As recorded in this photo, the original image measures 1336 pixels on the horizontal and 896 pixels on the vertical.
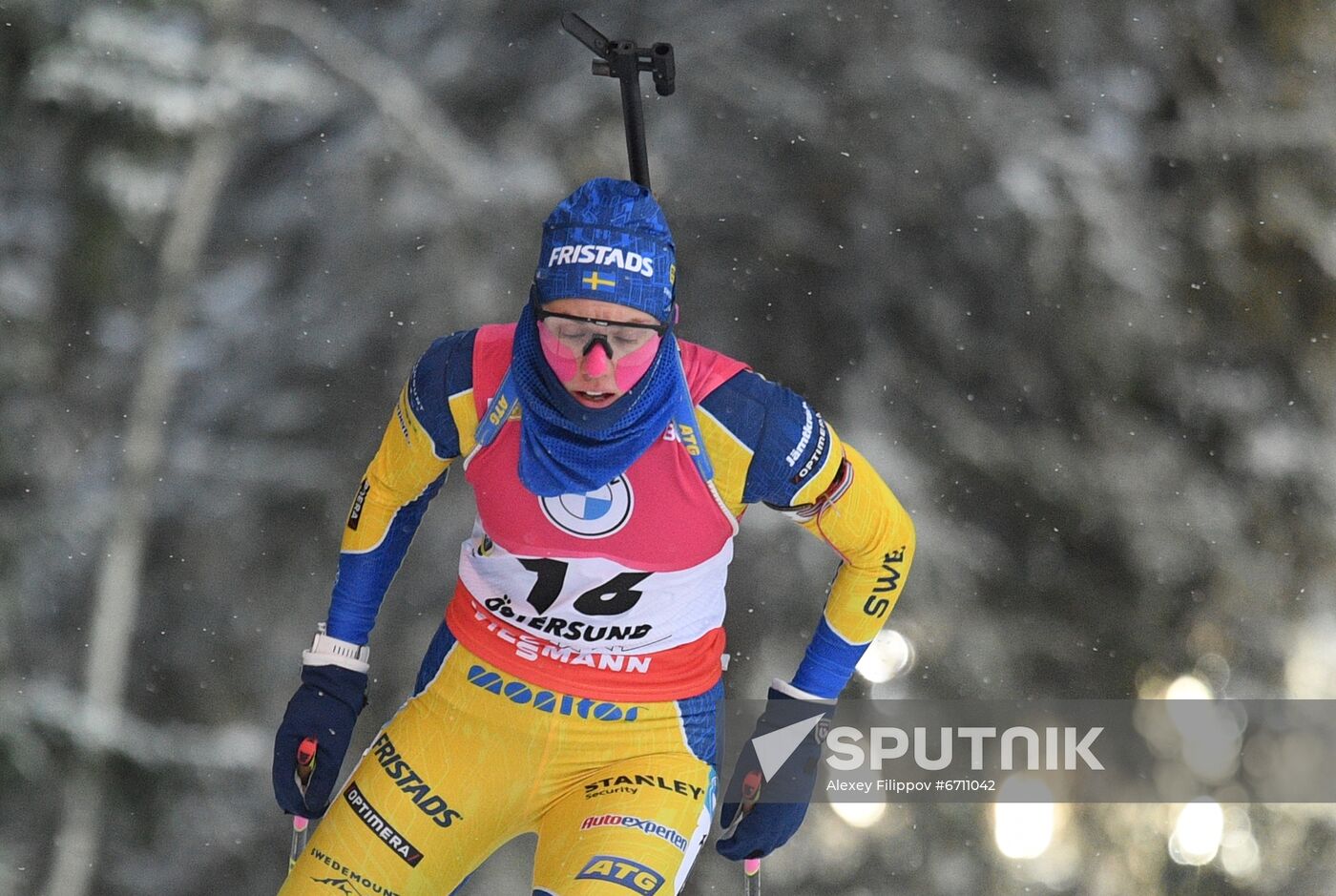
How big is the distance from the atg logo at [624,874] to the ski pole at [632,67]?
1.09 metres

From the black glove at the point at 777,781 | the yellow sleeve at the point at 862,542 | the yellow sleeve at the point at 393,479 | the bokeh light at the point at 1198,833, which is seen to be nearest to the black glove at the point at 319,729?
the yellow sleeve at the point at 393,479

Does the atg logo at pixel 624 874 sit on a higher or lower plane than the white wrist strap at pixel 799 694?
lower

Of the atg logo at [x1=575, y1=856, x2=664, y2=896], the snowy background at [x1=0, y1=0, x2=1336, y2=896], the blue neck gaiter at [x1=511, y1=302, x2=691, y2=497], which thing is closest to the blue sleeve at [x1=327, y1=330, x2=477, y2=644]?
the blue neck gaiter at [x1=511, y1=302, x2=691, y2=497]

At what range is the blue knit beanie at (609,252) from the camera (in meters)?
2.00

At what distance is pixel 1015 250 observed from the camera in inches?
143

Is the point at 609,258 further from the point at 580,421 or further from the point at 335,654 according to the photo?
the point at 335,654

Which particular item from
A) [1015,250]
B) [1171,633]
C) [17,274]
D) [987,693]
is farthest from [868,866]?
[17,274]

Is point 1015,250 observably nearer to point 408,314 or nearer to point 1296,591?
point 1296,591

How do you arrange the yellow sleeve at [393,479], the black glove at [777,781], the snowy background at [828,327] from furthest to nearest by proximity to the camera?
1. the snowy background at [828,327]
2. the black glove at [777,781]
3. the yellow sleeve at [393,479]

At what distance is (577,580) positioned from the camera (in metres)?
2.22

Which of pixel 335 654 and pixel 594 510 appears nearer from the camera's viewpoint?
pixel 594 510

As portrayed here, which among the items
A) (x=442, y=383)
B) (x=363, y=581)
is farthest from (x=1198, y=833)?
(x=442, y=383)

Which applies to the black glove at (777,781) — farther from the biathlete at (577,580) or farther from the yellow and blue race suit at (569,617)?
the yellow and blue race suit at (569,617)

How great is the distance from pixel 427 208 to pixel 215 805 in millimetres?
1619
